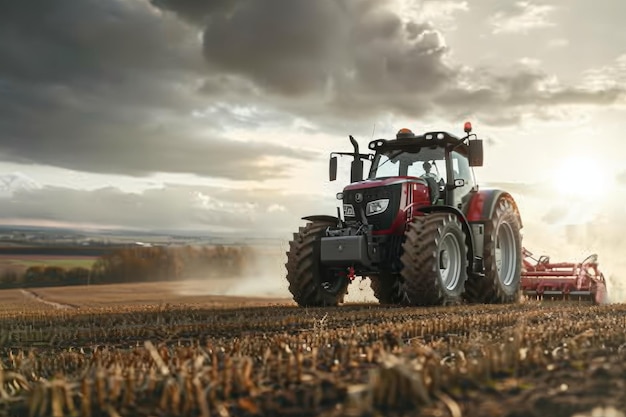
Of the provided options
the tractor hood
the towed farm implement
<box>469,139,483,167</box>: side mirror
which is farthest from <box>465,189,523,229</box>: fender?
the tractor hood

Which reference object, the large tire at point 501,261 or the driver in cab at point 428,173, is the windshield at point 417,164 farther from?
the large tire at point 501,261

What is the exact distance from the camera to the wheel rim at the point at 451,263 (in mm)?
10748

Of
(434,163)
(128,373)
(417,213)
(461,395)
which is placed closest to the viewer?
(461,395)

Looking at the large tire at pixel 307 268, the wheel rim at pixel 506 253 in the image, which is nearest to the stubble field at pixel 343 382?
the large tire at pixel 307 268

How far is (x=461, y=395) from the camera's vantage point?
301 cm

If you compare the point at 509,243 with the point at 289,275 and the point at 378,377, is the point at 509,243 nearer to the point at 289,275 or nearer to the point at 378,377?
the point at 289,275

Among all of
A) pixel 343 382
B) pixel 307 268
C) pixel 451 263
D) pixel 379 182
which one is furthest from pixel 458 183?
pixel 343 382

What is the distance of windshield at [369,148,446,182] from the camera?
11.6 m

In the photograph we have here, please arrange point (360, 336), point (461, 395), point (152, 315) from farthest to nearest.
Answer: point (152, 315) < point (360, 336) < point (461, 395)

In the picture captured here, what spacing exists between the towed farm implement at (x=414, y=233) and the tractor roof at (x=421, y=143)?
18 mm

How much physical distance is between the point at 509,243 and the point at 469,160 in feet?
8.92

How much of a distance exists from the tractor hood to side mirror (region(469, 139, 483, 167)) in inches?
40.8

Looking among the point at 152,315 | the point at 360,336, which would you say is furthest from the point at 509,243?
the point at 360,336

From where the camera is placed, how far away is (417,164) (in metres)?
11.7
